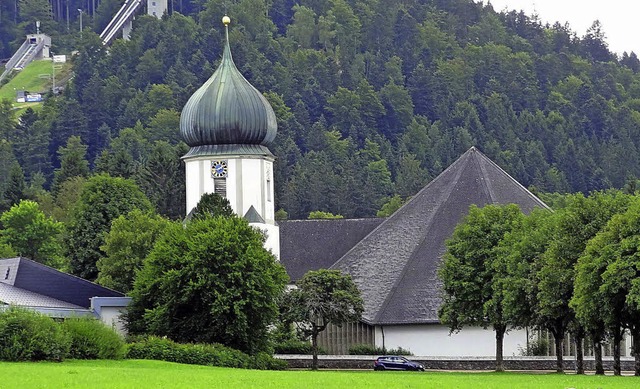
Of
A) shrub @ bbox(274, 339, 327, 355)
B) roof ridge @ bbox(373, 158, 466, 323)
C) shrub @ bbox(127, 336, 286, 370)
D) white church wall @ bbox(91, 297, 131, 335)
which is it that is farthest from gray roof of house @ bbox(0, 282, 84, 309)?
roof ridge @ bbox(373, 158, 466, 323)

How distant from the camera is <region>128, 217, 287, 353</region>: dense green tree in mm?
71875

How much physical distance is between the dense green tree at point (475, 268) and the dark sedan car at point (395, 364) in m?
2.94

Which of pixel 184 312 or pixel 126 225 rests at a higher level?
pixel 126 225

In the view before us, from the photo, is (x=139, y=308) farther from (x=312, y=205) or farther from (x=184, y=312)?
(x=312, y=205)

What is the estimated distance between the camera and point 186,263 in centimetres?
7288

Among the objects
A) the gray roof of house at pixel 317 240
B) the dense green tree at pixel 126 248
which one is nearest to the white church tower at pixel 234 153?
the dense green tree at pixel 126 248

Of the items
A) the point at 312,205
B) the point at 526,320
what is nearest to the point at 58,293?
the point at 526,320

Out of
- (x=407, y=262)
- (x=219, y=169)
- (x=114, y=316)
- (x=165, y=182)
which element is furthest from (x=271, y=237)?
(x=165, y=182)

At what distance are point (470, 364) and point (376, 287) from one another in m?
12.3

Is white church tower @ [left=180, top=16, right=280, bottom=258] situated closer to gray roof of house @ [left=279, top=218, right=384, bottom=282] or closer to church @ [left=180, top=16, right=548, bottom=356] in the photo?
church @ [left=180, top=16, right=548, bottom=356]

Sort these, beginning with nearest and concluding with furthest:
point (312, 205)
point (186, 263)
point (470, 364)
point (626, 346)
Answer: point (186, 263), point (470, 364), point (626, 346), point (312, 205)

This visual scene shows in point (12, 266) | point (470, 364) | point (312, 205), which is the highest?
point (312, 205)

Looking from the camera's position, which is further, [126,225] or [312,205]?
[312,205]

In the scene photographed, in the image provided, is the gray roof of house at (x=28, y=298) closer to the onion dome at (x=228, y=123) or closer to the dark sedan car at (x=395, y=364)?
the dark sedan car at (x=395, y=364)
